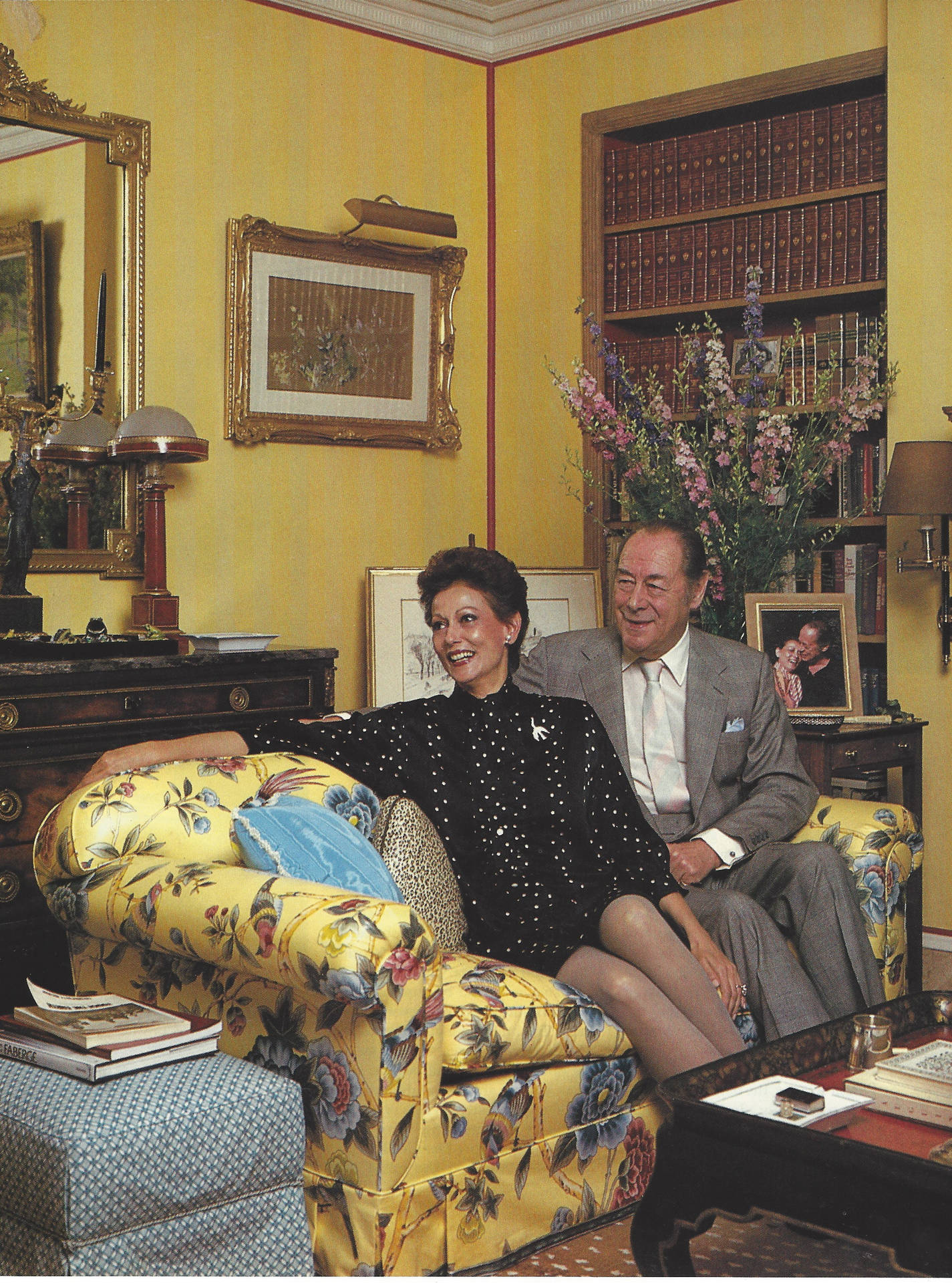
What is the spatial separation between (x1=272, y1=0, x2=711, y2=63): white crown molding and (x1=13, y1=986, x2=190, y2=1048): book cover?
3659 mm

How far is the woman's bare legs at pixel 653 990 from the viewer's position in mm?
2521

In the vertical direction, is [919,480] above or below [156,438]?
below

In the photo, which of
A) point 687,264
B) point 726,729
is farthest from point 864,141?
point 726,729

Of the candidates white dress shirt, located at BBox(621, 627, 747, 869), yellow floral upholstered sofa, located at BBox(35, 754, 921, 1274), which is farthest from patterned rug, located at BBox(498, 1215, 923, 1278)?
white dress shirt, located at BBox(621, 627, 747, 869)

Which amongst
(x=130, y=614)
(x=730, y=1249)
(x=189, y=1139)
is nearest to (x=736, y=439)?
(x=130, y=614)

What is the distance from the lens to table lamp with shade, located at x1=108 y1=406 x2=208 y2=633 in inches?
162

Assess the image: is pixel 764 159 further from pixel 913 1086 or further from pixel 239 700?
pixel 913 1086

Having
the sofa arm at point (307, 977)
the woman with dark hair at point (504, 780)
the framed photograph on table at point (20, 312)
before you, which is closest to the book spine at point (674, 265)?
the framed photograph on table at point (20, 312)

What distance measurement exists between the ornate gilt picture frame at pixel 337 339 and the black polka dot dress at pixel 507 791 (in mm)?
1979

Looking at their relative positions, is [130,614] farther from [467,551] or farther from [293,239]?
[467,551]

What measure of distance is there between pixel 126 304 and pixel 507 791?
2.22m

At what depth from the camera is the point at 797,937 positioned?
3008mm

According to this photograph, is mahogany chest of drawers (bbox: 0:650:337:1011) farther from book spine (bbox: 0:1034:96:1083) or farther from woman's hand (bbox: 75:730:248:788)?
book spine (bbox: 0:1034:96:1083)

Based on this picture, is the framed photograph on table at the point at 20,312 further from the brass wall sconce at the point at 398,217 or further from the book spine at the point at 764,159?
the book spine at the point at 764,159
